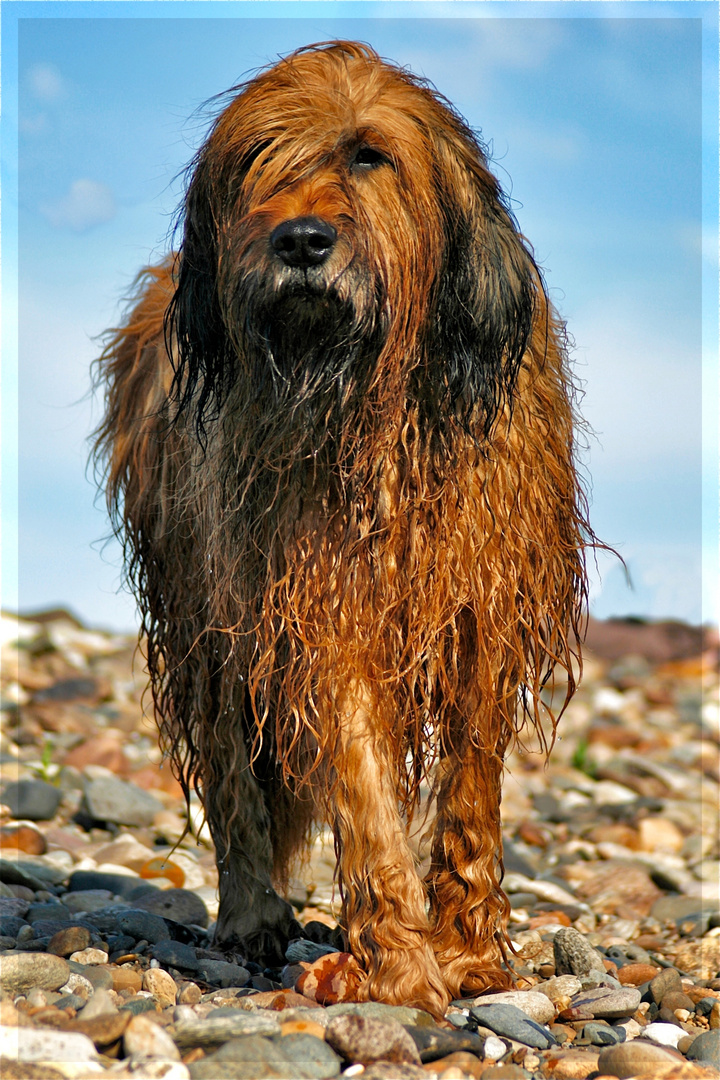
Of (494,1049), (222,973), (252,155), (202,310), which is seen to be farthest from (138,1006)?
(252,155)

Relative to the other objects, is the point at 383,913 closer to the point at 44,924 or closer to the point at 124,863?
the point at 44,924

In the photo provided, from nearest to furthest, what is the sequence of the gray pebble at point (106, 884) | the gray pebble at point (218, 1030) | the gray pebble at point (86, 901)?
the gray pebble at point (218, 1030) → the gray pebble at point (86, 901) → the gray pebble at point (106, 884)

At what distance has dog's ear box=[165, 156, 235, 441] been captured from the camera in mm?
3914

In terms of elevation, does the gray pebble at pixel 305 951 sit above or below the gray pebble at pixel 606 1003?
above

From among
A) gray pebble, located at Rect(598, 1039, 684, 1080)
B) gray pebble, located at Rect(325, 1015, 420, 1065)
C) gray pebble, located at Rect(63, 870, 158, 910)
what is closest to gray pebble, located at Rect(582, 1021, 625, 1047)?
gray pebble, located at Rect(598, 1039, 684, 1080)

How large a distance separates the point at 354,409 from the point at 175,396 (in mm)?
864

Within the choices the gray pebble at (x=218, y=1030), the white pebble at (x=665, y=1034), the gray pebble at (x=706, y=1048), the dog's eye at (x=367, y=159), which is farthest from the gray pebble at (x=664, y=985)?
the dog's eye at (x=367, y=159)

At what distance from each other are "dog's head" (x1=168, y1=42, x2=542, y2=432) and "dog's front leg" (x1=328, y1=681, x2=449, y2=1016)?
100 centimetres

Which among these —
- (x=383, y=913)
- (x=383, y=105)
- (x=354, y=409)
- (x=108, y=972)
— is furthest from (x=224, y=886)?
(x=383, y=105)

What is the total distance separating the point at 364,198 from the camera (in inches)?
140

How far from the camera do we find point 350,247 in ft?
11.2

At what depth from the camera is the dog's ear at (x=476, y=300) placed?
377 cm

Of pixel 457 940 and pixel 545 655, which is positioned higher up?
pixel 545 655

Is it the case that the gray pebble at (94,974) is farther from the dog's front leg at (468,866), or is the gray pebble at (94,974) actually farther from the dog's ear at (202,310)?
the dog's ear at (202,310)
